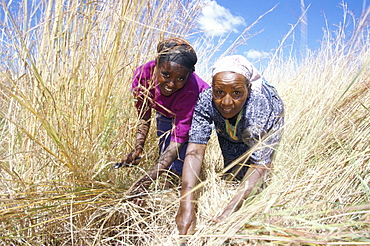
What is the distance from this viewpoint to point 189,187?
158cm

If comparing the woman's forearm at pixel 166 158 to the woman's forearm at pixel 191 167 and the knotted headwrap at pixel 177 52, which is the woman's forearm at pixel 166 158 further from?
the knotted headwrap at pixel 177 52

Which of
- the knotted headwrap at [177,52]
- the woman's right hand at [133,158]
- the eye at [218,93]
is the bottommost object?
the woman's right hand at [133,158]

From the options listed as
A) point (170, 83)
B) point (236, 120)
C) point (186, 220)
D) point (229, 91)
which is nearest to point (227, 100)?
point (229, 91)

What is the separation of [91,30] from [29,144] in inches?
24.9

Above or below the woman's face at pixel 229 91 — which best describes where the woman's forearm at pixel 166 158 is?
below

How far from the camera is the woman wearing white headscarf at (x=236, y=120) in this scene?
4.83 ft

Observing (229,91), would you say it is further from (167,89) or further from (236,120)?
(167,89)

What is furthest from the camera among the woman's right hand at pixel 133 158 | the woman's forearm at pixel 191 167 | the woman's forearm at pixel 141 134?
the woman's forearm at pixel 141 134

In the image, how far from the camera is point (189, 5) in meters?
1.61

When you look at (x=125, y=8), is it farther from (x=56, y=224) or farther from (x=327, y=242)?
(x=327, y=242)

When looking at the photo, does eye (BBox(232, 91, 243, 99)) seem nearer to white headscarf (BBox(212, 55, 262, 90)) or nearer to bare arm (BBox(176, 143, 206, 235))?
white headscarf (BBox(212, 55, 262, 90))

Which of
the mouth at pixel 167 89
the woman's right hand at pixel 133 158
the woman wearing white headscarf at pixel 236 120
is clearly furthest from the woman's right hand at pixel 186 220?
the mouth at pixel 167 89

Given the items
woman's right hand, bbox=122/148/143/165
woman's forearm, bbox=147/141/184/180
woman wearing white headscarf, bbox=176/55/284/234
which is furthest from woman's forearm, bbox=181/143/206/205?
woman's right hand, bbox=122/148/143/165

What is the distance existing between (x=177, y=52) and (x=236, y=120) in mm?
573
